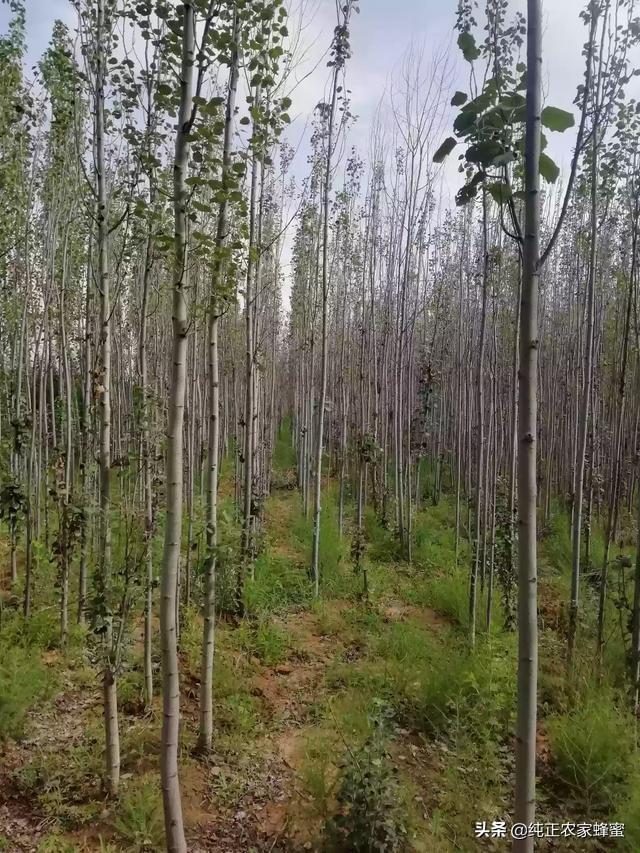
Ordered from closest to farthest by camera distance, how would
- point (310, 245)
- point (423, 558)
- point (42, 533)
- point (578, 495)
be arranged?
1. point (578, 495)
2. point (42, 533)
3. point (423, 558)
4. point (310, 245)

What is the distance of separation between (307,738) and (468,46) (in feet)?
14.0

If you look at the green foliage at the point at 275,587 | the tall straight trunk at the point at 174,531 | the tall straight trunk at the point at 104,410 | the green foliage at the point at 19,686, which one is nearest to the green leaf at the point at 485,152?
the tall straight trunk at the point at 174,531

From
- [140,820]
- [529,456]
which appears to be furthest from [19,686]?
[529,456]

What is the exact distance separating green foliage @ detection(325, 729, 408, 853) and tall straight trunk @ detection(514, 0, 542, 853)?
1.37 metres

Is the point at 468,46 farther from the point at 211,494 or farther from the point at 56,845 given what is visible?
the point at 56,845

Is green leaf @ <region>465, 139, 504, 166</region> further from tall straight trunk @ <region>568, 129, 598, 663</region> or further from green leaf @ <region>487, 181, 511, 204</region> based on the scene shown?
tall straight trunk @ <region>568, 129, 598, 663</region>

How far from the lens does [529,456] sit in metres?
1.56

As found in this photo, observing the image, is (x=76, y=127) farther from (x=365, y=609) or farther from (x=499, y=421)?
(x=499, y=421)

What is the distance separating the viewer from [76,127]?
12.9 ft

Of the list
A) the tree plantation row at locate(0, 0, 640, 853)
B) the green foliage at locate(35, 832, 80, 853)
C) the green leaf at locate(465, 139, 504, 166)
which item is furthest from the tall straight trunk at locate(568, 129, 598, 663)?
the green foliage at locate(35, 832, 80, 853)

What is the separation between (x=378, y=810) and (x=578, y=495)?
3282mm

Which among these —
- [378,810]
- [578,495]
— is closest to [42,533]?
[378,810]

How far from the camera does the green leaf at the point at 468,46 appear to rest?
1.68 meters

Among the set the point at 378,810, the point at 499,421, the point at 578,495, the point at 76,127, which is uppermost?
the point at 76,127
